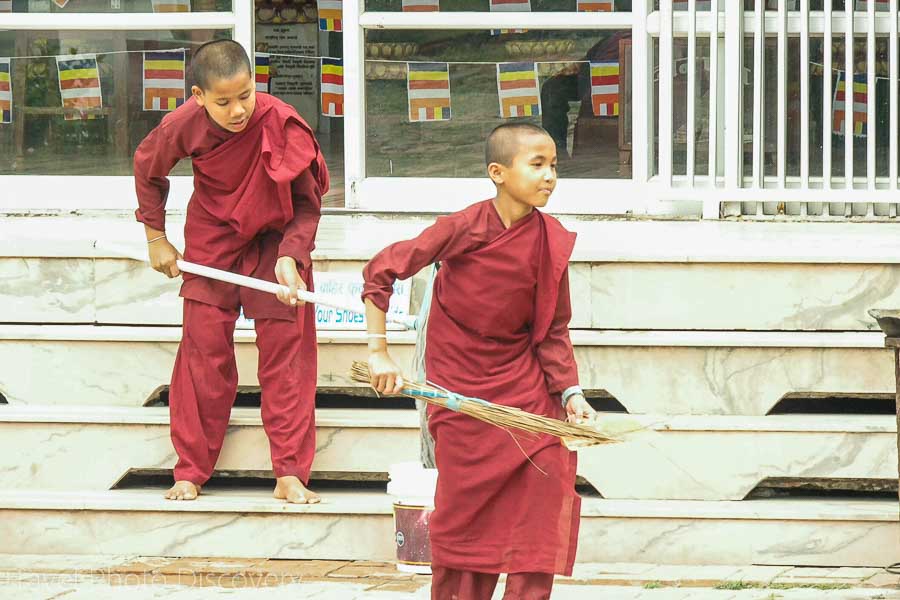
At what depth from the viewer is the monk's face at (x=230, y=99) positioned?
4574 millimetres

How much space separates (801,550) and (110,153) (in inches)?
154

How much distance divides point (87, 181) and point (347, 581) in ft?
10.1

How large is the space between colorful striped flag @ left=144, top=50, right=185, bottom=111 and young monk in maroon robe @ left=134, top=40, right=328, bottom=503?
228 cm

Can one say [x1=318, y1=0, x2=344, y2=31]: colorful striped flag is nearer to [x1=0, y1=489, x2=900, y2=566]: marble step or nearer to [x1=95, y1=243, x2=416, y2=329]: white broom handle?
[x1=95, y1=243, x2=416, y2=329]: white broom handle

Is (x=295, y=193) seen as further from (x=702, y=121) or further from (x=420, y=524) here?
(x=702, y=121)

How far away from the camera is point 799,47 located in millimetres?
6223

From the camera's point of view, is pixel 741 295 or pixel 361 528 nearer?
pixel 361 528

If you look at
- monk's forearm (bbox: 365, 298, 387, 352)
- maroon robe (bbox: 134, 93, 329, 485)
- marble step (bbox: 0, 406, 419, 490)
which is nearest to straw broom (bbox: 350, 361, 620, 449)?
monk's forearm (bbox: 365, 298, 387, 352)

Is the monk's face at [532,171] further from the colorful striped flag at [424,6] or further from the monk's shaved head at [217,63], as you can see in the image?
the colorful striped flag at [424,6]

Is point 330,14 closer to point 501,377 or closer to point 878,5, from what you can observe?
point 878,5

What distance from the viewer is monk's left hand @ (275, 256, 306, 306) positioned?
14.7 feet

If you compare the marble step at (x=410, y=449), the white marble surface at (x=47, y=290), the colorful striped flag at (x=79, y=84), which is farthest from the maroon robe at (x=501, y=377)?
the colorful striped flag at (x=79, y=84)

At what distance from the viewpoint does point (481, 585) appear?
158 inches

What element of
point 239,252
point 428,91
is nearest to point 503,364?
point 239,252
